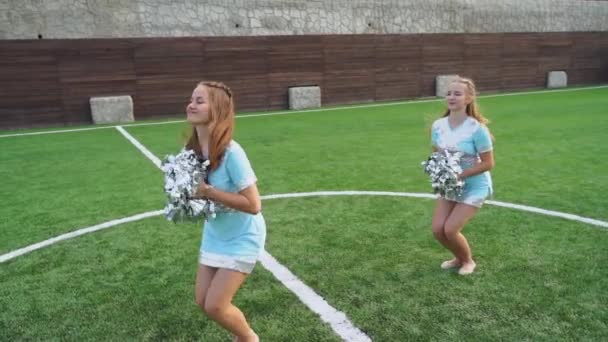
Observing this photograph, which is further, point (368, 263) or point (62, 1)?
point (62, 1)

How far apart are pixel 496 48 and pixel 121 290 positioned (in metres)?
21.8

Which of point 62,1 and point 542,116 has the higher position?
point 62,1

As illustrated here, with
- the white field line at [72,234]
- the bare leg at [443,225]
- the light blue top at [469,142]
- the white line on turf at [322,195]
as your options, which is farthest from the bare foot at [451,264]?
the white field line at [72,234]

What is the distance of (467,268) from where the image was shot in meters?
4.50

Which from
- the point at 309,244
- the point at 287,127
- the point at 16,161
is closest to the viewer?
the point at 309,244

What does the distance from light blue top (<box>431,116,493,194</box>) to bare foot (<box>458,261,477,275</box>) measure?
65 centimetres

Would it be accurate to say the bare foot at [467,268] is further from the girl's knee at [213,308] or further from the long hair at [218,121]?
the long hair at [218,121]

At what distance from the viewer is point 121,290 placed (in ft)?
14.4

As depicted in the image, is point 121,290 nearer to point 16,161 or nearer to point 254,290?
point 254,290

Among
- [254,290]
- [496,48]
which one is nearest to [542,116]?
[496,48]

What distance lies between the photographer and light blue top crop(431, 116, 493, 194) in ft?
14.1

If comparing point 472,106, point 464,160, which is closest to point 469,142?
point 464,160

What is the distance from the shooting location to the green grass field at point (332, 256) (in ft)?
12.2

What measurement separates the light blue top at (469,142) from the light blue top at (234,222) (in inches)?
78.5
